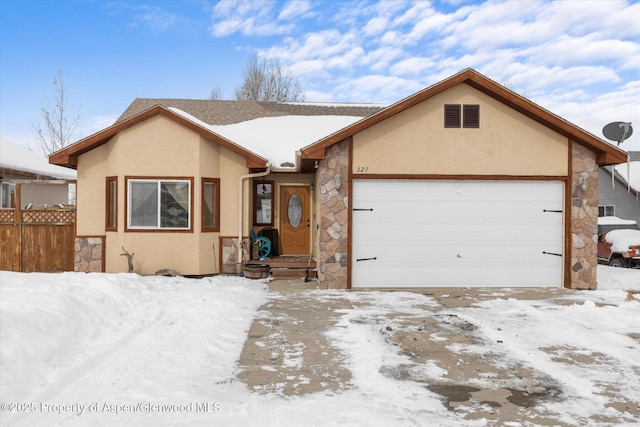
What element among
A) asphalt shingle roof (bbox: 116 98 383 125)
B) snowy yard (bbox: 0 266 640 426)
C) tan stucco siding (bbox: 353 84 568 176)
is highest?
asphalt shingle roof (bbox: 116 98 383 125)

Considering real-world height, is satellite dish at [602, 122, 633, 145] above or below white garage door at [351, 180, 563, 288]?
above

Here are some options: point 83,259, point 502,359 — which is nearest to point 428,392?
point 502,359

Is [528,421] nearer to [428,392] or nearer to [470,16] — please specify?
[428,392]

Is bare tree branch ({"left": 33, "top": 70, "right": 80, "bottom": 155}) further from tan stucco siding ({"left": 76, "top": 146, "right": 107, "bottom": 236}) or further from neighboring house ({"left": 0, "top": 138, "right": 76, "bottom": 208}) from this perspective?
tan stucco siding ({"left": 76, "top": 146, "right": 107, "bottom": 236})

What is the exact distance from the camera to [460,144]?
1089 centimetres

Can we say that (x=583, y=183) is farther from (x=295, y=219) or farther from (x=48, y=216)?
(x=48, y=216)

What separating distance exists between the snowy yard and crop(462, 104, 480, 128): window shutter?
158 inches

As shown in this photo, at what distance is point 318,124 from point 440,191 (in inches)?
278

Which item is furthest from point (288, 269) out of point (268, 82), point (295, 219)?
point (268, 82)

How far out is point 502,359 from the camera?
5543mm

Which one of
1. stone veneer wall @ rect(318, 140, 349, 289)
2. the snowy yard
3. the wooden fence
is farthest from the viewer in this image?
the wooden fence

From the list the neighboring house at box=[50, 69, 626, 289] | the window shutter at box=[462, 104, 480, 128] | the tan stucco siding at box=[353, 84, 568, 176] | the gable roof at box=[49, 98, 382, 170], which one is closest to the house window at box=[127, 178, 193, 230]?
the neighboring house at box=[50, 69, 626, 289]

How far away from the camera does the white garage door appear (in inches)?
428

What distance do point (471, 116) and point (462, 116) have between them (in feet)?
0.69
